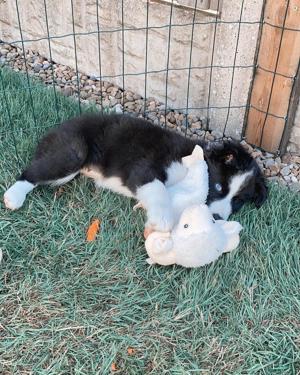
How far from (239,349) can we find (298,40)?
193cm

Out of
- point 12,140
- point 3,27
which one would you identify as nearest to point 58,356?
point 12,140

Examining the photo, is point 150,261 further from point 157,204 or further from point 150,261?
point 157,204

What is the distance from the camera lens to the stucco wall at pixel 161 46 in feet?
11.6

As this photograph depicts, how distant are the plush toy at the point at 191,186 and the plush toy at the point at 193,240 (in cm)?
14

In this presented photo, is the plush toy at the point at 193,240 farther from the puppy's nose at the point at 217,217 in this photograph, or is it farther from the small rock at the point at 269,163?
the small rock at the point at 269,163

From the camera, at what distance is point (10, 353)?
2176 mm

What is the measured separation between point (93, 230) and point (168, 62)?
1.66m

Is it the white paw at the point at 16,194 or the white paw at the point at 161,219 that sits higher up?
the white paw at the point at 161,219

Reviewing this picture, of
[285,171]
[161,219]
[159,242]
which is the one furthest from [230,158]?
[285,171]

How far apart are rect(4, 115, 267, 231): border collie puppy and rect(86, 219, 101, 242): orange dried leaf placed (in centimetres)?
26

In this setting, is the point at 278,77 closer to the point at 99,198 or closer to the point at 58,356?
the point at 99,198

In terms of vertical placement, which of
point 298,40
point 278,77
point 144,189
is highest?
point 298,40

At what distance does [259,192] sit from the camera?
9.70 ft

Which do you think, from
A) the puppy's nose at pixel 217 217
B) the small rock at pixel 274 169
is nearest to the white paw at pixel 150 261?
the puppy's nose at pixel 217 217
